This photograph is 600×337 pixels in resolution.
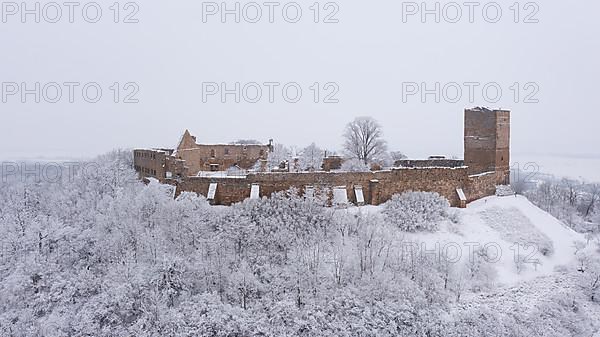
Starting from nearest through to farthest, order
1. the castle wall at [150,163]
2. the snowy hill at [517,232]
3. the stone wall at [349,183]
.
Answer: the snowy hill at [517,232], the stone wall at [349,183], the castle wall at [150,163]

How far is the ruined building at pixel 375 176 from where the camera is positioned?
21609 millimetres

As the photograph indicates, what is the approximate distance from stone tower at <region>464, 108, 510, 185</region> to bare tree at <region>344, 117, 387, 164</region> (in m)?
7.02

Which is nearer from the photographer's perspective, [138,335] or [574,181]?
[138,335]

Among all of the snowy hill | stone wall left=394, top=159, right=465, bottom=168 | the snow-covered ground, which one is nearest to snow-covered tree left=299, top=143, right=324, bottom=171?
stone wall left=394, top=159, right=465, bottom=168

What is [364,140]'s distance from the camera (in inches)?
1245

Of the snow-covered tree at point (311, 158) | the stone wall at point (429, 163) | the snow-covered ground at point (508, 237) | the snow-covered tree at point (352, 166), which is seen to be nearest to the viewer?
the snow-covered ground at point (508, 237)

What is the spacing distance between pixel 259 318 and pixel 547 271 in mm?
10490

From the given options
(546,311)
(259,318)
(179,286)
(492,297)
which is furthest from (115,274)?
(546,311)

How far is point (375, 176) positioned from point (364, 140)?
9.84 meters

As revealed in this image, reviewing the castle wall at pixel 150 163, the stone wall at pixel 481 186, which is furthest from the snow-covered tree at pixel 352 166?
the castle wall at pixel 150 163

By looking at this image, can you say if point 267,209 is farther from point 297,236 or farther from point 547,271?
point 547,271

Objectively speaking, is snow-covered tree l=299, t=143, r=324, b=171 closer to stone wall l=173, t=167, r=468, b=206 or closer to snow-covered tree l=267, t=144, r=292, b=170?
snow-covered tree l=267, t=144, r=292, b=170

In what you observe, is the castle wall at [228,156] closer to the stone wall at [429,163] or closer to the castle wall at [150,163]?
the castle wall at [150,163]

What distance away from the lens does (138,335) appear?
16516 mm
